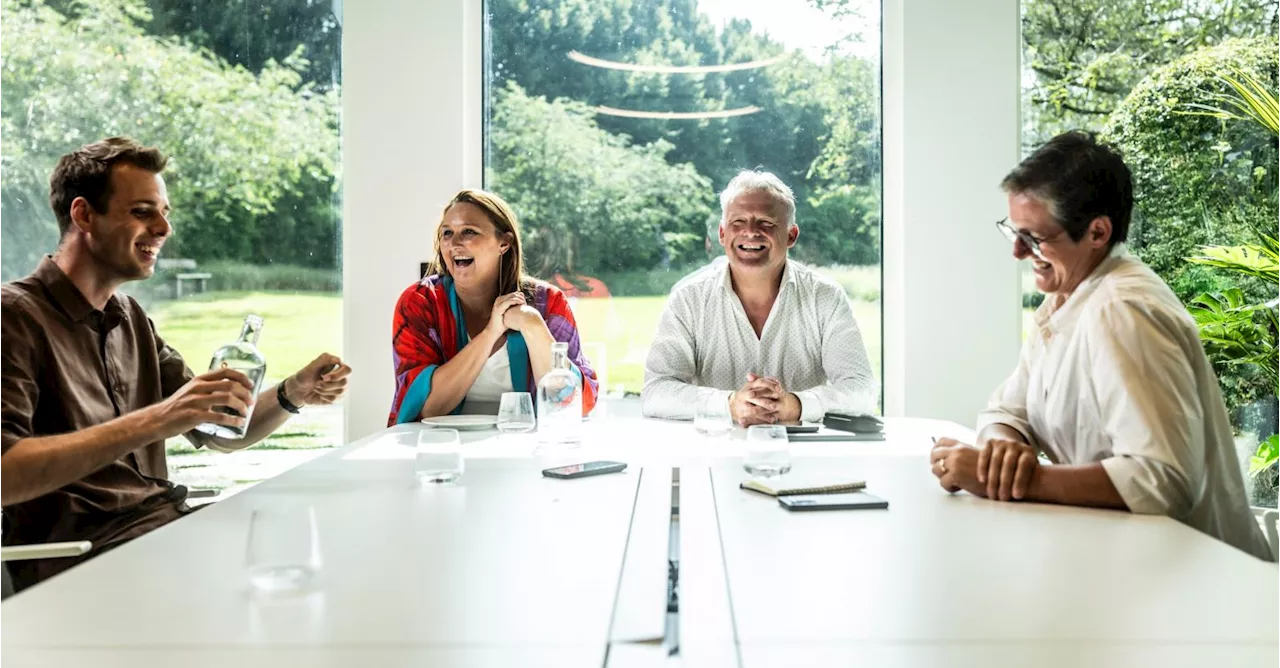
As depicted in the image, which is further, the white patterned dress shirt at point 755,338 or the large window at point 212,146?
the large window at point 212,146

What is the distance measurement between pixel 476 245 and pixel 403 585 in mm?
2086

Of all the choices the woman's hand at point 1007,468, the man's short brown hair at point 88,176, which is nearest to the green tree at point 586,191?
the man's short brown hair at point 88,176

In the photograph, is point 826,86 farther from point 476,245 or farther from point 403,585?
point 403,585

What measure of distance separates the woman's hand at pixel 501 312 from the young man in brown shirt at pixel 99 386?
52cm

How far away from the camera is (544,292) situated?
349cm

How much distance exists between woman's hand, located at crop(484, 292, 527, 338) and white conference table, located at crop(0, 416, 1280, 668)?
1.15 m

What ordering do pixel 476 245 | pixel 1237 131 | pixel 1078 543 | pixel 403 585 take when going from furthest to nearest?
pixel 1237 131 < pixel 476 245 < pixel 1078 543 < pixel 403 585

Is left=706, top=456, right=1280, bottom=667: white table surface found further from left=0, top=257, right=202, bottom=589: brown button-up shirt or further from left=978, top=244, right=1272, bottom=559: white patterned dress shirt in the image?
left=0, top=257, right=202, bottom=589: brown button-up shirt

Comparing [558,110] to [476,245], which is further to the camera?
[558,110]

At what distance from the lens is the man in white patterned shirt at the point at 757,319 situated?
11.2 feet

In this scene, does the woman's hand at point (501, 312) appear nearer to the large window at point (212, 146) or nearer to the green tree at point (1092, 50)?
the large window at point (212, 146)

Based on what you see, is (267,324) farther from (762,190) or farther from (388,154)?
(762,190)

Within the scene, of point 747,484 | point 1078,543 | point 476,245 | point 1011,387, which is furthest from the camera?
point 476,245

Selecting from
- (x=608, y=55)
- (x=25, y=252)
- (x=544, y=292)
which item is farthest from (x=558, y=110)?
(x=25, y=252)
